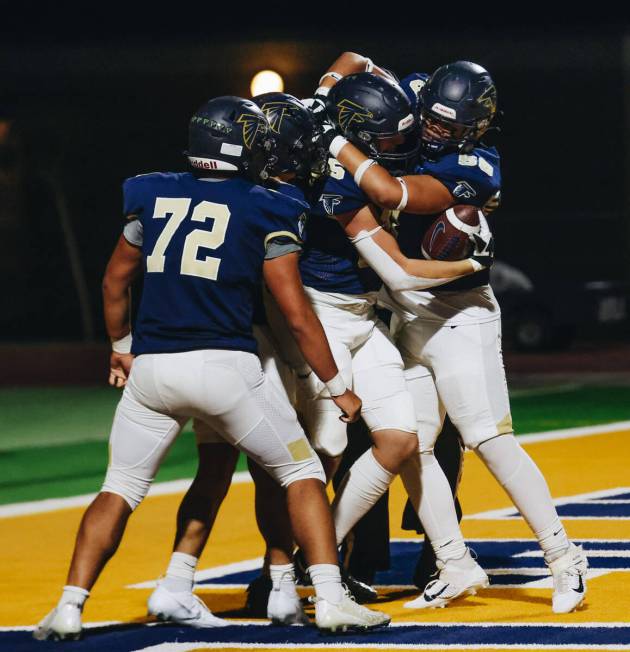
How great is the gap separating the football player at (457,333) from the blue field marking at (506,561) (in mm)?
637

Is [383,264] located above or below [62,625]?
above

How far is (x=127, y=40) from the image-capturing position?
2981 centimetres

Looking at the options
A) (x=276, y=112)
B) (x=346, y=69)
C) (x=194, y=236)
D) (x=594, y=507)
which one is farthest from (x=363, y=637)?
(x=594, y=507)

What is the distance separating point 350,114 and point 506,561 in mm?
2419

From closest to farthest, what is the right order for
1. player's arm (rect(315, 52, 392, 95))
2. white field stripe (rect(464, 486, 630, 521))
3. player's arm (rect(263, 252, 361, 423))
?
1. player's arm (rect(263, 252, 361, 423))
2. player's arm (rect(315, 52, 392, 95))
3. white field stripe (rect(464, 486, 630, 521))

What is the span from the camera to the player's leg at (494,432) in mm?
6418

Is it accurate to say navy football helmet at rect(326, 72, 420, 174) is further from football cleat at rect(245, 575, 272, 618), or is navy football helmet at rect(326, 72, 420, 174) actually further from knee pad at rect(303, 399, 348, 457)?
football cleat at rect(245, 575, 272, 618)

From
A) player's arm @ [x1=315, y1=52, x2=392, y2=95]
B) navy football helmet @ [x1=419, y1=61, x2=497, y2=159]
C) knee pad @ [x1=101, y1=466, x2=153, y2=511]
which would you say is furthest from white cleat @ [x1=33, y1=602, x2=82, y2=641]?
player's arm @ [x1=315, y1=52, x2=392, y2=95]

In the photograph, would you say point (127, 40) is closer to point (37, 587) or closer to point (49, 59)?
point (49, 59)

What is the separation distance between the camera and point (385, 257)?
6.26 metres

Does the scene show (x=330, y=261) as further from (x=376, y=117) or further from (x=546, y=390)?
(x=546, y=390)

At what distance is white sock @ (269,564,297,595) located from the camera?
6250 mm

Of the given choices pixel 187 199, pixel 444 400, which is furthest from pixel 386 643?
pixel 187 199

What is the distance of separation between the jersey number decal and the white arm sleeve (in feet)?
2.09
